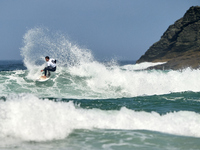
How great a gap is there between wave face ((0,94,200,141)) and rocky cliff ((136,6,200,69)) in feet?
148

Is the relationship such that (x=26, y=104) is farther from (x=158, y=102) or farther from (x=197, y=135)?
(x=158, y=102)

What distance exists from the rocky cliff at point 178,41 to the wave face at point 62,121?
45.3 m

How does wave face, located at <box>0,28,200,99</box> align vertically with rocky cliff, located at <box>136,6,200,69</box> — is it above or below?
below

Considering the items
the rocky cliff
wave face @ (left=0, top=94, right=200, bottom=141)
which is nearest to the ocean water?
wave face @ (left=0, top=94, right=200, bottom=141)

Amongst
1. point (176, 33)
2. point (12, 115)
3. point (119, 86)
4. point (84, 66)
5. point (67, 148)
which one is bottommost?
point (67, 148)

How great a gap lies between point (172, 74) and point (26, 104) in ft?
48.6

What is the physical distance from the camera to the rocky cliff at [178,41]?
2404 inches

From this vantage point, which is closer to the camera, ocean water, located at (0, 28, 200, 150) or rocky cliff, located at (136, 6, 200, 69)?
ocean water, located at (0, 28, 200, 150)

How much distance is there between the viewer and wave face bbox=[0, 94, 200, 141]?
7.89 metres

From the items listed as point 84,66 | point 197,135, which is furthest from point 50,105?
point 84,66

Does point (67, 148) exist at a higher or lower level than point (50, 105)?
lower

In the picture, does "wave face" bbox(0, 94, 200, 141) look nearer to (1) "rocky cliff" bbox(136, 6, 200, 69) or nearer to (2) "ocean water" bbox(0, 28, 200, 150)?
(2) "ocean water" bbox(0, 28, 200, 150)

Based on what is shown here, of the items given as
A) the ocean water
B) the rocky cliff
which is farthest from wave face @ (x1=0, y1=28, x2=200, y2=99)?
the rocky cliff

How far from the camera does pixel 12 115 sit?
8.39 meters
